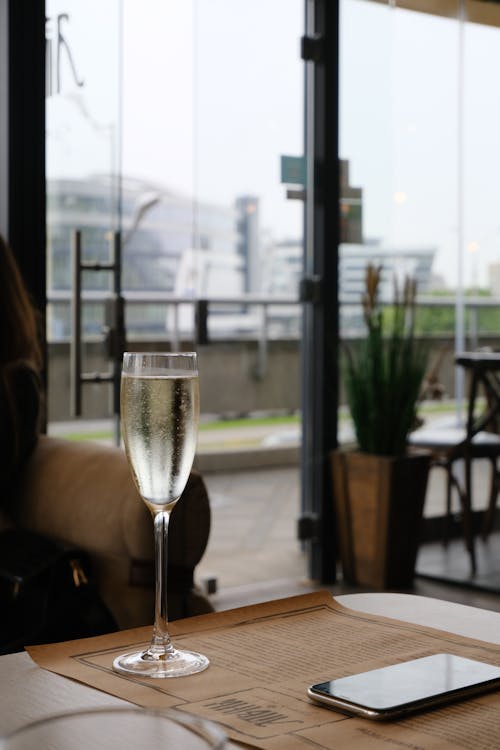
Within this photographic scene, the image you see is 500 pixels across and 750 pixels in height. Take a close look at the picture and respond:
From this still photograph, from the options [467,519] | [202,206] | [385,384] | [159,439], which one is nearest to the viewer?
[159,439]

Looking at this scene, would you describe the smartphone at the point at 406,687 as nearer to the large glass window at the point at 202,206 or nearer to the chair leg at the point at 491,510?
the large glass window at the point at 202,206

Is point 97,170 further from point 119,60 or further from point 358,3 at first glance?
point 358,3

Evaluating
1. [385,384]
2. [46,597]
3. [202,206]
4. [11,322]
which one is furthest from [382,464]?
[46,597]

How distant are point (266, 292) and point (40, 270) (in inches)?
40.9

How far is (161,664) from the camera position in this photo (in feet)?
2.44

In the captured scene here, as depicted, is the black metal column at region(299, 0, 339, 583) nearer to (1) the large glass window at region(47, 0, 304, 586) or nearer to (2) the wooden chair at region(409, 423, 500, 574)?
(1) the large glass window at region(47, 0, 304, 586)

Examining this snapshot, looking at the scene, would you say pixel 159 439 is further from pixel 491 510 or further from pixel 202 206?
pixel 491 510

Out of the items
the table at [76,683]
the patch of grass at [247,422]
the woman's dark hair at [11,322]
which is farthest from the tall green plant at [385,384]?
the table at [76,683]

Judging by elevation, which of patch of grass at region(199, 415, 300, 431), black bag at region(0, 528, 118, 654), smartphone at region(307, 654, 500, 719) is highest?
smartphone at region(307, 654, 500, 719)

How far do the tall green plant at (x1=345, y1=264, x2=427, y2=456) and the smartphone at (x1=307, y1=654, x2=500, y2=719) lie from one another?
10.1ft

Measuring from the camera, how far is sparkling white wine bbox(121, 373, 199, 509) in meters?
0.77

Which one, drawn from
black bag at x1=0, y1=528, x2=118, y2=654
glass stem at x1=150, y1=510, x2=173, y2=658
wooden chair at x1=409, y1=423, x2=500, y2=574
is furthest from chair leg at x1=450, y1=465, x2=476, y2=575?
glass stem at x1=150, y1=510, x2=173, y2=658

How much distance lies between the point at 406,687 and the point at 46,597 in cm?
106

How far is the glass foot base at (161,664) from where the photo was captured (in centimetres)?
73
